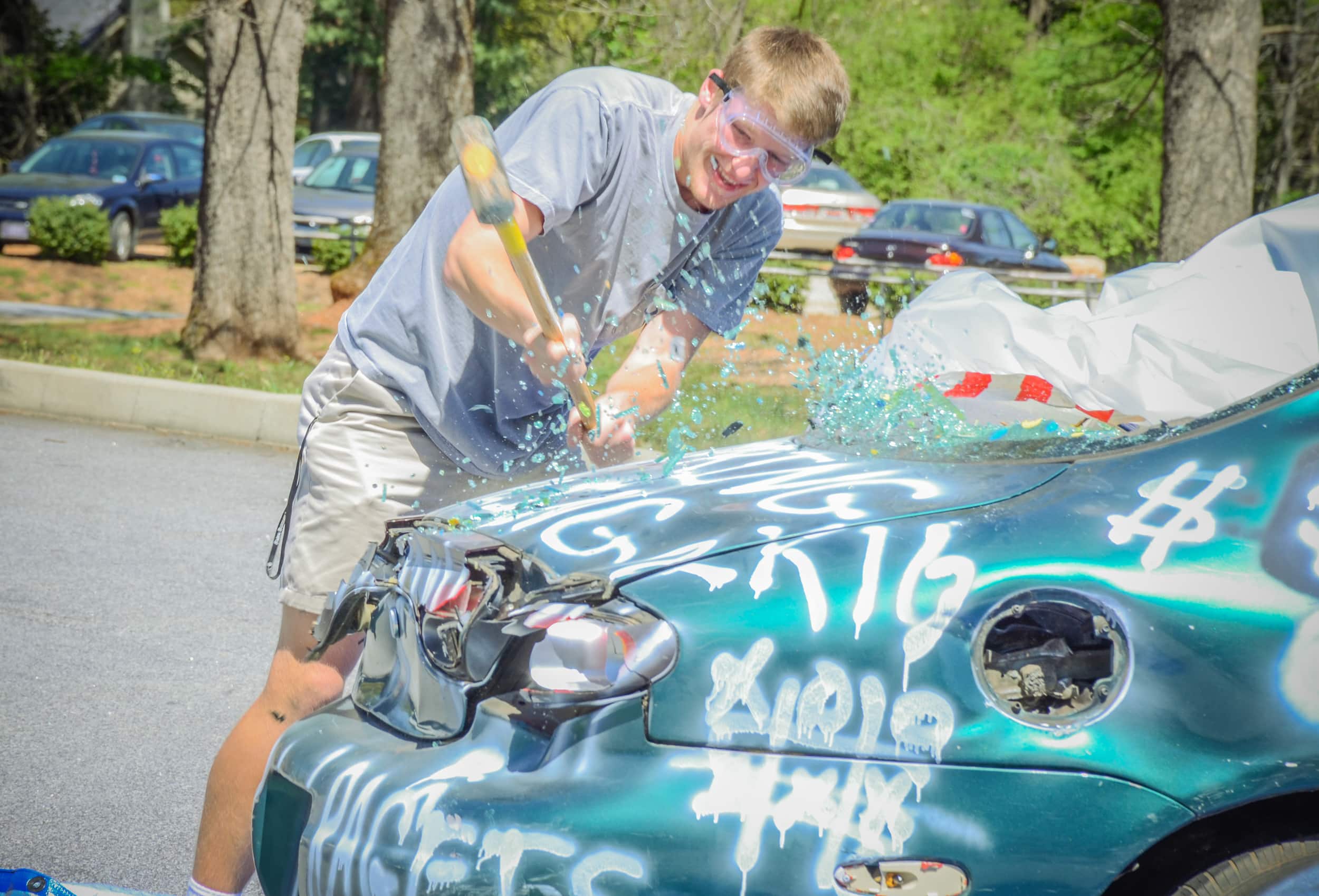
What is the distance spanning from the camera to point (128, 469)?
23.1 ft

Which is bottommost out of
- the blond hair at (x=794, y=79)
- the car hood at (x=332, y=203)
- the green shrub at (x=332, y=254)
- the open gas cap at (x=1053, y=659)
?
the green shrub at (x=332, y=254)

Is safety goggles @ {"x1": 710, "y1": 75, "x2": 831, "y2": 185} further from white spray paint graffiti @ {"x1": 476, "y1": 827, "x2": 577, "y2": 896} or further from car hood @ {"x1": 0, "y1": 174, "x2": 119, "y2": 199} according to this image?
car hood @ {"x1": 0, "y1": 174, "x2": 119, "y2": 199}

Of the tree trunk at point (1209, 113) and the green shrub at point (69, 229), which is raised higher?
the tree trunk at point (1209, 113)

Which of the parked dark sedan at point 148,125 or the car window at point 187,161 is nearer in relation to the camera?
the car window at point 187,161

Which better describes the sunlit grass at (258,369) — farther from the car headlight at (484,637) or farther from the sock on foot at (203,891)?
the sock on foot at (203,891)

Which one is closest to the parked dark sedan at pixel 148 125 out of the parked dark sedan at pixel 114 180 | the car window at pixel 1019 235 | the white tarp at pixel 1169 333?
the parked dark sedan at pixel 114 180

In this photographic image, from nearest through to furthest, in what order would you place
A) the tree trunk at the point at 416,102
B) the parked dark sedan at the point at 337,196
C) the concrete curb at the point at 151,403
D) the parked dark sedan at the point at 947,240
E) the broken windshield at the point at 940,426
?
the broken windshield at the point at 940,426 < the concrete curb at the point at 151,403 < the tree trunk at the point at 416,102 < the parked dark sedan at the point at 337,196 < the parked dark sedan at the point at 947,240

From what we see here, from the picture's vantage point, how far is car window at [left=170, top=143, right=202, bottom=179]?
17172 millimetres

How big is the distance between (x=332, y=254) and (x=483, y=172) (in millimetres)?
11764

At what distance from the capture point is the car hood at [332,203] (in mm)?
15172

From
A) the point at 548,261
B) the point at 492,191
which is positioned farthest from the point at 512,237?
the point at 548,261

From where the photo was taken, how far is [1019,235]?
1627 centimetres

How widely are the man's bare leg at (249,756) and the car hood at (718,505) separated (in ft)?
1.40

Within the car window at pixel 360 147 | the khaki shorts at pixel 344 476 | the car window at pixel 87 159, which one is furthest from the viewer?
the car window at pixel 360 147
